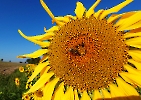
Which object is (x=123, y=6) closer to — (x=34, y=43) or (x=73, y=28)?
(x=73, y=28)

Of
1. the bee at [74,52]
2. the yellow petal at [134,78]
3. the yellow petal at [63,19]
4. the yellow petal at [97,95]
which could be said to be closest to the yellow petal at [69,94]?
the yellow petal at [97,95]

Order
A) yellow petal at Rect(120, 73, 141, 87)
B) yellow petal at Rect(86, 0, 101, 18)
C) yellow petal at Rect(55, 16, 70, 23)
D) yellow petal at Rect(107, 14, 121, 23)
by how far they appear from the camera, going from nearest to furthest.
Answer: yellow petal at Rect(120, 73, 141, 87) < yellow petal at Rect(107, 14, 121, 23) < yellow petal at Rect(86, 0, 101, 18) < yellow petal at Rect(55, 16, 70, 23)

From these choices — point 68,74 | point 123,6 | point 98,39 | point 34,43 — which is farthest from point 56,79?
point 123,6

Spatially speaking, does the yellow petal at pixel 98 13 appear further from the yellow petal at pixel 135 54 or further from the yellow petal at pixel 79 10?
the yellow petal at pixel 135 54

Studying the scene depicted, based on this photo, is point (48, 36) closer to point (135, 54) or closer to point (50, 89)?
point (50, 89)

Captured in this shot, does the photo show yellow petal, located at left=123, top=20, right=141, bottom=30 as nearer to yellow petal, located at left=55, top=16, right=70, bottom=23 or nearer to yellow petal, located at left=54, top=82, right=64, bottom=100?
yellow petal, located at left=55, top=16, right=70, bottom=23

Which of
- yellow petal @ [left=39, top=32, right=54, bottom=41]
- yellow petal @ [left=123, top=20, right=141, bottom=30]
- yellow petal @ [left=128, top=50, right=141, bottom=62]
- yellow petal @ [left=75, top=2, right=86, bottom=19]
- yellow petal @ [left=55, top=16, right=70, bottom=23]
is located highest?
yellow petal @ [left=75, top=2, right=86, bottom=19]

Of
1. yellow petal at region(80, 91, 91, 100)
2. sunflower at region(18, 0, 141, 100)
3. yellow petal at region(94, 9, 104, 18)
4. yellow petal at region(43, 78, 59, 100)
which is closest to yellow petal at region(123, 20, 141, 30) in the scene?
sunflower at region(18, 0, 141, 100)

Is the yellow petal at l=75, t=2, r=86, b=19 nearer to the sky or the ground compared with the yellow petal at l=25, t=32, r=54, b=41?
nearer to the sky
